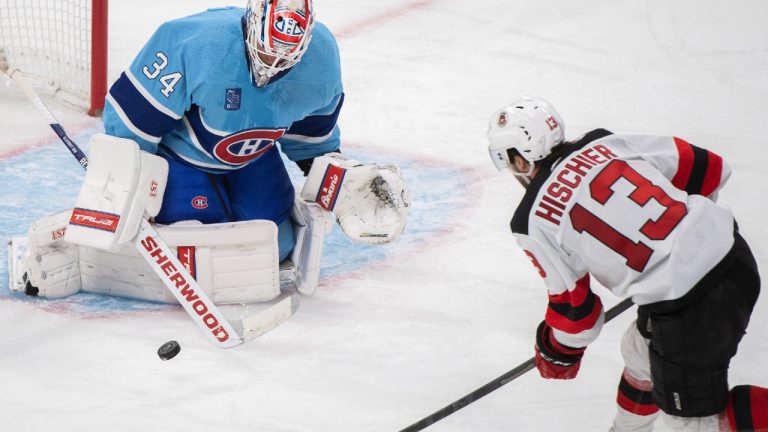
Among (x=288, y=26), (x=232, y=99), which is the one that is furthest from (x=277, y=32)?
(x=232, y=99)

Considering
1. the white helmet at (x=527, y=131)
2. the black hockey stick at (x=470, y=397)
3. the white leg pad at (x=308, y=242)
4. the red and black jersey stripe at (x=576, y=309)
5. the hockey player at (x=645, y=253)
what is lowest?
the white leg pad at (x=308, y=242)

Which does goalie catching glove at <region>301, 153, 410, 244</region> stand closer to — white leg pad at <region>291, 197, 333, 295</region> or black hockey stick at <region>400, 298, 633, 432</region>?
white leg pad at <region>291, 197, 333, 295</region>

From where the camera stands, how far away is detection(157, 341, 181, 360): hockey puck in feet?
7.96

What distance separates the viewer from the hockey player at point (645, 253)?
6.20 ft

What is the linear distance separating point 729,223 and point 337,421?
0.92m

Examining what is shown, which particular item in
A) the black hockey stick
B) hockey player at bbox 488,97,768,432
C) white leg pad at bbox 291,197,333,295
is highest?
hockey player at bbox 488,97,768,432

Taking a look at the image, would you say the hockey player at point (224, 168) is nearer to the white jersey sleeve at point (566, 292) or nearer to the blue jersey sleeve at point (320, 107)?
the blue jersey sleeve at point (320, 107)

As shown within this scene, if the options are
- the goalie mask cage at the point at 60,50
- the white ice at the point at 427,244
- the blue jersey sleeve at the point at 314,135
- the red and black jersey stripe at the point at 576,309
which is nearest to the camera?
the red and black jersey stripe at the point at 576,309

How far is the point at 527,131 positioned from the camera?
1979 mm

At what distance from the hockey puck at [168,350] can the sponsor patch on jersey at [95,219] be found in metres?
0.31

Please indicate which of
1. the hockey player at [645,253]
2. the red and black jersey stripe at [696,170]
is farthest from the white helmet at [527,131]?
the red and black jersey stripe at [696,170]

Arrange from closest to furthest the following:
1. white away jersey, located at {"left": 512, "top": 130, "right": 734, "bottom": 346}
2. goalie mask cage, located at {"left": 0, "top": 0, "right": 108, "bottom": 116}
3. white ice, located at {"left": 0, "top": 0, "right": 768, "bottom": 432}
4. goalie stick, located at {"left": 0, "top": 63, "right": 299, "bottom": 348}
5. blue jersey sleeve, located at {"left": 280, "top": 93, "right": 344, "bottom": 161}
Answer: white away jersey, located at {"left": 512, "top": 130, "right": 734, "bottom": 346}
white ice, located at {"left": 0, "top": 0, "right": 768, "bottom": 432}
goalie stick, located at {"left": 0, "top": 63, "right": 299, "bottom": 348}
blue jersey sleeve, located at {"left": 280, "top": 93, "right": 344, "bottom": 161}
goalie mask cage, located at {"left": 0, "top": 0, "right": 108, "bottom": 116}

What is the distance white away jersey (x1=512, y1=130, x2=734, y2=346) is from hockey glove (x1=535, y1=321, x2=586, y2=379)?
6cm

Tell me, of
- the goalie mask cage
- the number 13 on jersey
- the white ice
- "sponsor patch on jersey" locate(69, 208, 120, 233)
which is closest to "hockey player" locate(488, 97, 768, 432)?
the number 13 on jersey
